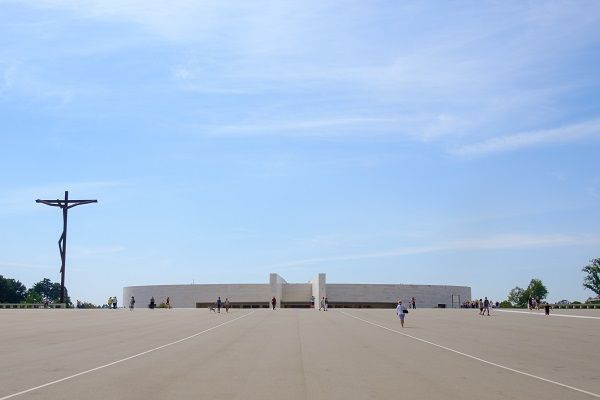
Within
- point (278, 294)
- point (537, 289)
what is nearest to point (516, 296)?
point (537, 289)

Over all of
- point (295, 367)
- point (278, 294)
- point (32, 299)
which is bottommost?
point (295, 367)

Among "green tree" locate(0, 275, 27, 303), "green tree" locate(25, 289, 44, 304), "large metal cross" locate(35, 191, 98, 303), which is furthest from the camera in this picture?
"green tree" locate(0, 275, 27, 303)

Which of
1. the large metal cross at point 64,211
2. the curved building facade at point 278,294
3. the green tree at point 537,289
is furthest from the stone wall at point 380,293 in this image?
the large metal cross at point 64,211

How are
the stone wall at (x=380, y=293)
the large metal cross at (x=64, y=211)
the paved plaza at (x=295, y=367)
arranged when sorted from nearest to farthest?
1. the paved plaza at (x=295, y=367)
2. the large metal cross at (x=64, y=211)
3. the stone wall at (x=380, y=293)

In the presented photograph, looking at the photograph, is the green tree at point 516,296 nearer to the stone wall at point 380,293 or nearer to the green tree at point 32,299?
the stone wall at point 380,293

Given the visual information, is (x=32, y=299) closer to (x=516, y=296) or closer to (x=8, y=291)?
(x=8, y=291)

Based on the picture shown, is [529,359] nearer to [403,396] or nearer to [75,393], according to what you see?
[403,396]

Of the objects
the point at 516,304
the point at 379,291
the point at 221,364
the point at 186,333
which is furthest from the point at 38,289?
→ the point at 221,364

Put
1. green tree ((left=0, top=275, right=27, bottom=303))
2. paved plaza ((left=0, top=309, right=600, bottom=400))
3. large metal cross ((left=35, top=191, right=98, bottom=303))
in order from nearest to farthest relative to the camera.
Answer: paved plaza ((left=0, top=309, right=600, bottom=400)) → large metal cross ((left=35, top=191, right=98, bottom=303)) → green tree ((left=0, top=275, right=27, bottom=303))

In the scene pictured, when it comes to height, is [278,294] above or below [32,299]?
above

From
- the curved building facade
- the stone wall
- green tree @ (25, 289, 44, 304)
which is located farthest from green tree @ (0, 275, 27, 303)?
the stone wall

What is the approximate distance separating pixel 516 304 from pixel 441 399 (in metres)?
145

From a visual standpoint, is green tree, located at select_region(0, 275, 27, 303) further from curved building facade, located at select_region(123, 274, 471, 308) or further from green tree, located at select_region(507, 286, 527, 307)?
green tree, located at select_region(507, 286, 527, 307)

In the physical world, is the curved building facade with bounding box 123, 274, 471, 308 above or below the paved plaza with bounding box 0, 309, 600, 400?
above
